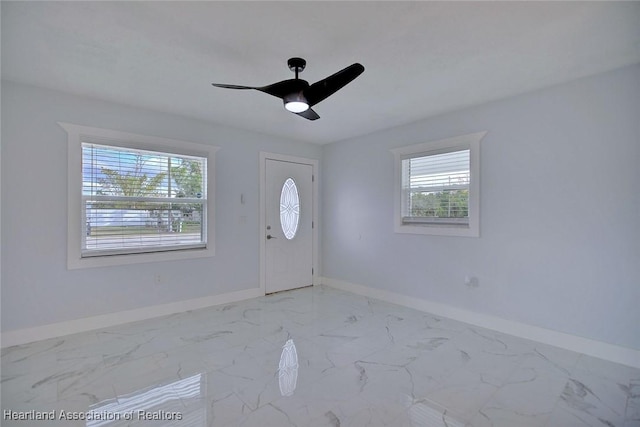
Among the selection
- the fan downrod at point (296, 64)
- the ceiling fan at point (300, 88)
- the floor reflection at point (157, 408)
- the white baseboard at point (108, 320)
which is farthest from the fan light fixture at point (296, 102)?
the white baseboard at point (108, 320)

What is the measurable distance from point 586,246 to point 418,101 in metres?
2.06

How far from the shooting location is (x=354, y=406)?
2076 mm

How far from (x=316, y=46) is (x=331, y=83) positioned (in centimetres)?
30

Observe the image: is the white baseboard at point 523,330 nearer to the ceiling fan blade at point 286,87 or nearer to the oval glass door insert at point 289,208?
the oval glass door insert at point 289,208

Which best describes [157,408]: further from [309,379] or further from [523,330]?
[523,330]

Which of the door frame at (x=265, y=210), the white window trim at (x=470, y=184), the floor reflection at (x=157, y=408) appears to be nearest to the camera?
the floor reflection at (x=157, y=408)

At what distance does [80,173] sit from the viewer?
10.8 feet

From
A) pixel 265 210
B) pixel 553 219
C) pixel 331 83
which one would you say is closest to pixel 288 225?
pixel 265 210

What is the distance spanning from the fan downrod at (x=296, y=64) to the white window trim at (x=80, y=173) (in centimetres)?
209

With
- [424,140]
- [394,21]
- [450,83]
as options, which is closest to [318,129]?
[424,140]

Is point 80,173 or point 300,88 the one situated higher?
point 300,88

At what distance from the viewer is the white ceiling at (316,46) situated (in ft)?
6.38

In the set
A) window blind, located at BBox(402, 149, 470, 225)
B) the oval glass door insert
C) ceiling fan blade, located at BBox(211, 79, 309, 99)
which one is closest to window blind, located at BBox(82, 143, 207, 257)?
the oval glass door insert

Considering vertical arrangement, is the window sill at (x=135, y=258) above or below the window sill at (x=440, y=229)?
below
